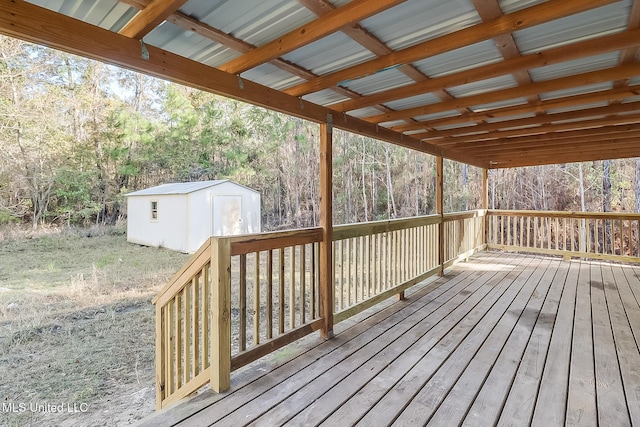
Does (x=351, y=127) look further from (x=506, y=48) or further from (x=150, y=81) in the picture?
(x=150, y=81)

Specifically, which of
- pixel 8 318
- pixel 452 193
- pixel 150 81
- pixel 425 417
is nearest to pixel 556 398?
pixel 425 417

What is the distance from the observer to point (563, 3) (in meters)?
1.43

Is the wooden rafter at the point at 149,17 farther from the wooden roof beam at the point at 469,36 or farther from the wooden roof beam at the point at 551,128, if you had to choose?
the wooden roof beam at the point at 551,128

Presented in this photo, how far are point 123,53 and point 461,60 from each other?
2084 mm

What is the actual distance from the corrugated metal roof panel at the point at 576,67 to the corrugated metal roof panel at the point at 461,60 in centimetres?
50

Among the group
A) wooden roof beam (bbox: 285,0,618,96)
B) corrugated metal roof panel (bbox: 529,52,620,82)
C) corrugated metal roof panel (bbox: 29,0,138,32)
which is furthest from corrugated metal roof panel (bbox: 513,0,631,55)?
corrugated metal roof panel (bbox: 29,0,138,32)

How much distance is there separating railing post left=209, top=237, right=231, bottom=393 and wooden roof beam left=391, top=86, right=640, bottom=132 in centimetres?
284

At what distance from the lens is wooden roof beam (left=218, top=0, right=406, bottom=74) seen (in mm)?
1434

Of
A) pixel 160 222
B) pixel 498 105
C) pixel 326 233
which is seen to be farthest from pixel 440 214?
pixel 160 222

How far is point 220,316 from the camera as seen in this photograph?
2.05 meters

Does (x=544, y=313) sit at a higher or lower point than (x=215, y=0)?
lower

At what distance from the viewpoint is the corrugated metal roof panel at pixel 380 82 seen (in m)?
2.37

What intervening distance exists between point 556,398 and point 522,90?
2326mm

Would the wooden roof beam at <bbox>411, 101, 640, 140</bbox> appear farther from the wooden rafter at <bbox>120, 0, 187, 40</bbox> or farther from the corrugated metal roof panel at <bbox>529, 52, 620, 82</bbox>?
the wooden rafter at <bbox>120, 0, 187, 40</bbox>
